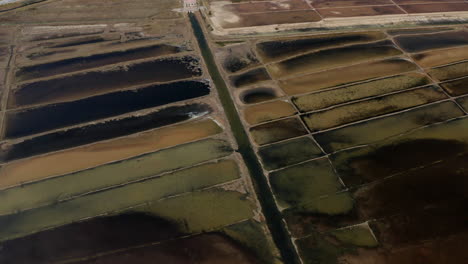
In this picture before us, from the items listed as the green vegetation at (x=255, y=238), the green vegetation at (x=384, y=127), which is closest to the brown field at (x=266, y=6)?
A: the green vegetation at (x=384, y=127)

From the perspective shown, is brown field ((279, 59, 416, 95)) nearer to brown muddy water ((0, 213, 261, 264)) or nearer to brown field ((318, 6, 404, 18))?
brown field ((318, 6, 404, 18))

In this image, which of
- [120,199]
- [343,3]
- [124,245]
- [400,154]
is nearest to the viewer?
[124,245]

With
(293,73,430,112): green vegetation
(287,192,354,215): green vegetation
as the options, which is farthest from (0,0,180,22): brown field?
(287,192,354,215): green vegetation

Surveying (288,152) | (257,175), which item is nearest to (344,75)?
(288,152)

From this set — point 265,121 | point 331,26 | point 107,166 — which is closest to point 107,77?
point 107,166

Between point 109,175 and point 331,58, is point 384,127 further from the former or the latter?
point 109,175

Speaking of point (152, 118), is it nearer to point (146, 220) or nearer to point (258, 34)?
point (146, 220)
